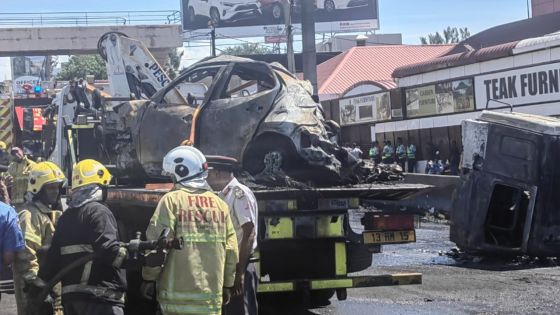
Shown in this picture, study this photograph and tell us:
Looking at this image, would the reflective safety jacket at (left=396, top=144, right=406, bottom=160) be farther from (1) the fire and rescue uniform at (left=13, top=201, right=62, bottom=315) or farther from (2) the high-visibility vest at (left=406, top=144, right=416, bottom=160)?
(1) the fire and rescue uniform at (left=13, top=201, right=62, bottom=315)

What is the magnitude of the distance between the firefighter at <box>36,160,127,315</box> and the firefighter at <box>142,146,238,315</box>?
205mm

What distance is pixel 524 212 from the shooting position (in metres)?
11.0

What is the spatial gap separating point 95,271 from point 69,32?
3457 centimetres

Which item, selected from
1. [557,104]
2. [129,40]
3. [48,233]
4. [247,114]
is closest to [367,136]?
[557,104]

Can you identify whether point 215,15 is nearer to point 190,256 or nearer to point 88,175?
point 88,175

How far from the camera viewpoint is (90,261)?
468 centimetres

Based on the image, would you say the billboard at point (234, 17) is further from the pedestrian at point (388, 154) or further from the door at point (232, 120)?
the door at point (232, 120)

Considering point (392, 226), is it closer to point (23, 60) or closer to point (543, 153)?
point (543, 153)

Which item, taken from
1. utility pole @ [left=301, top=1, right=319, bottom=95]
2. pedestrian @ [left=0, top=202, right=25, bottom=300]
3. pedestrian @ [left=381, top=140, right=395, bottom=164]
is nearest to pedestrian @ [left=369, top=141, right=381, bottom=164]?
pedestrian @ [left=381, top=140, right=395, bottom=164]

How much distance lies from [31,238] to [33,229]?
0.08 meters

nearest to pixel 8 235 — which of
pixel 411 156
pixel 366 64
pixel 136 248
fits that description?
pixel 136 248

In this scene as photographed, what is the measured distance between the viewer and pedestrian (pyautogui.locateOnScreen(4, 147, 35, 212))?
9930 mm

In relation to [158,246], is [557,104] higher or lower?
higher

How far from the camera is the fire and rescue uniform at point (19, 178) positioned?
32.3 feet
